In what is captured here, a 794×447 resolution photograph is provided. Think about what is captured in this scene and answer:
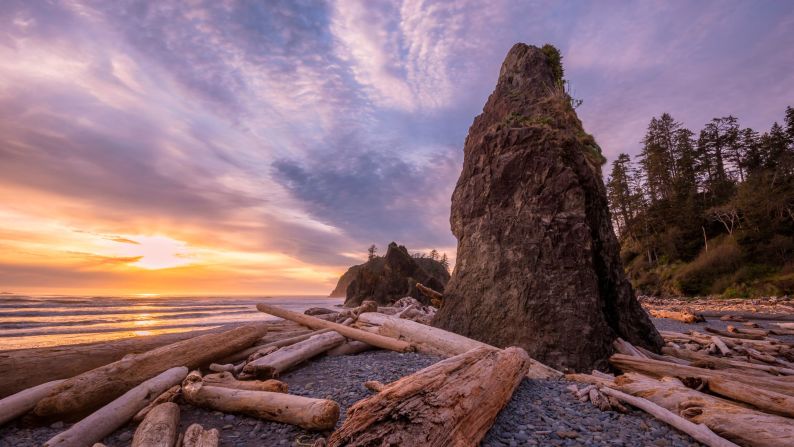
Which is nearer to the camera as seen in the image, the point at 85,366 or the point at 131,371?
the point at 131,371

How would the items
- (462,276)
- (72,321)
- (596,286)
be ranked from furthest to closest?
(72,321), (462,276), (596,286)

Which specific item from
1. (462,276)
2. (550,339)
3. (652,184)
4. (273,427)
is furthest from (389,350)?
(652,184)

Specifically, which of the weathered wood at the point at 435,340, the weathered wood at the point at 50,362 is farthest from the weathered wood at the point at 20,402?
the weathered wood at the point at 435,340

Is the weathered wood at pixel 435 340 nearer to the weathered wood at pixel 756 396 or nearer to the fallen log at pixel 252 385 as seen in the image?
the weathered wood at pixel 756 396

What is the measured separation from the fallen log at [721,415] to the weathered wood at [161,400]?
6064 mm

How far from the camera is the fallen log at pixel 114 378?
4.50m

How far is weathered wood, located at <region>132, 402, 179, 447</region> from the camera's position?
3.36 metres

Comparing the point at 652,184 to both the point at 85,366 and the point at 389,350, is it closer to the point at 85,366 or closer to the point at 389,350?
the point at 389,350

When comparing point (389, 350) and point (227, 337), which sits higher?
point (227, 337)

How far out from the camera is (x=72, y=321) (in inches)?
758

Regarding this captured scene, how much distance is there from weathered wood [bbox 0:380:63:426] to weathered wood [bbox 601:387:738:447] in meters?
7.68

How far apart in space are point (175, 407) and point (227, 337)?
3.17 m

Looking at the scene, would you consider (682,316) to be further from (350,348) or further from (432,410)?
(432,410)

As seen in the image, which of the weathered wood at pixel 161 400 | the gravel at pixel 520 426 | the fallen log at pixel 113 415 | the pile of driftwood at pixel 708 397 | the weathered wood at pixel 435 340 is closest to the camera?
the pile of driftwood at pixel 708 397
